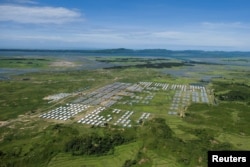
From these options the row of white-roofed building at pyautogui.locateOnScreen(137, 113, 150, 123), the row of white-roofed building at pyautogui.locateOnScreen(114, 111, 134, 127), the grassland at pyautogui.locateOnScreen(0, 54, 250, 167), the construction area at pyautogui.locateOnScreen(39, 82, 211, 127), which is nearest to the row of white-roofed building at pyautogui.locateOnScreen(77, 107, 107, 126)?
the construction area at pyautogui.locateOnScreen(39, 82, 211, 127)

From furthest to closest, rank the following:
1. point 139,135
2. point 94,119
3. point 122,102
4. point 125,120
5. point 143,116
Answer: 1. point 122,102
2. point 143,116
3. point 125,120
4. point 94,119
5. point 139,135

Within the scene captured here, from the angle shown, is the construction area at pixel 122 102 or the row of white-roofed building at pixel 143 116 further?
the row of white-roofed building at pixel 143 116

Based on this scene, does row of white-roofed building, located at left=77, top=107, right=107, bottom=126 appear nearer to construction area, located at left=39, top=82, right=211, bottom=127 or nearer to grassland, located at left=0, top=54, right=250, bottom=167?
construction area, located at left=39, top=82, right=211, bottom=127

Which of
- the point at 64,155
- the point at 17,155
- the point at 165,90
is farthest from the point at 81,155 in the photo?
the point at 165,90

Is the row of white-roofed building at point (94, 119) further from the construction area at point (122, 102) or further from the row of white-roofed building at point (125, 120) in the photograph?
the row of white-roofed building at point (125, 120)

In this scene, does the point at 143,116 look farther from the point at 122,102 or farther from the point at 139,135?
the point at 122,102

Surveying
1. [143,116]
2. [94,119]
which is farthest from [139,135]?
[94,119]

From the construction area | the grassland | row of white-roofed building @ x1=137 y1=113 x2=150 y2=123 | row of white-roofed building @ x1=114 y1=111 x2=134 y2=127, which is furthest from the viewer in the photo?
row of white-roofed building @ x1=137 y1=113 x2=150 y2=123

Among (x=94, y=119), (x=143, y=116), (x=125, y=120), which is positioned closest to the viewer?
(x=94, y=119)

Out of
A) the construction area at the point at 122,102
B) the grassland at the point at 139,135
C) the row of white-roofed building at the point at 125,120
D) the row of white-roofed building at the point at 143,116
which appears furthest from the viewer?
the row of white-roofed building at the point at 143,116

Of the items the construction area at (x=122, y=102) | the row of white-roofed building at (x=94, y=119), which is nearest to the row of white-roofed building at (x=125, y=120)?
the construction area at (x=122, y=102)

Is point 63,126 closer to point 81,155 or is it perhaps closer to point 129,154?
point 81,155

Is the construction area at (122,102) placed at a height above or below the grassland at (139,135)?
above
